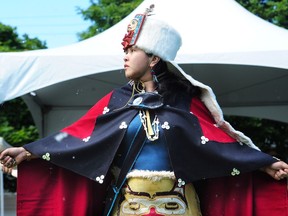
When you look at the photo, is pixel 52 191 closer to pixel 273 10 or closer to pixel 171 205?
pixel 171 205

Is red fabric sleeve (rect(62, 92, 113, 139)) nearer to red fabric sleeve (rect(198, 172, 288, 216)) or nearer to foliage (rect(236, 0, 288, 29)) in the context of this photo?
red fabric sleeve (rect(198, 172, 288, 216))

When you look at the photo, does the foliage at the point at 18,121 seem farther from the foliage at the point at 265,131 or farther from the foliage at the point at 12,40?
the foliage at the point at 265,131

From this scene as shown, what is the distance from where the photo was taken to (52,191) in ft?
9.59

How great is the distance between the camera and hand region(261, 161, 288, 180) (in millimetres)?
2682

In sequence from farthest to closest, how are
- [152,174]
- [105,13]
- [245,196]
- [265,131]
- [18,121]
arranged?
[105,13], [18,121], [265,131], [245,196], [152,174]

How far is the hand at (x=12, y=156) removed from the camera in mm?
2686

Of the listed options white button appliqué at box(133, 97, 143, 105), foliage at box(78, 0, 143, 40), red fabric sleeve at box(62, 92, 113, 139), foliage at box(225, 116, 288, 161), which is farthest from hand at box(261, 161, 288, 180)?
foliage at box(78, 0, 143, 40)

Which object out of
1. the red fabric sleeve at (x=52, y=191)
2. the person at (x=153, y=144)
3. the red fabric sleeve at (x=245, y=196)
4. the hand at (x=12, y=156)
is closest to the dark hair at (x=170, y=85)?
the person at (x=153, y=144)

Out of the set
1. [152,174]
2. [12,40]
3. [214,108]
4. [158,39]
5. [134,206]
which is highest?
[12,40]

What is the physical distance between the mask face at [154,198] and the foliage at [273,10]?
215 inches

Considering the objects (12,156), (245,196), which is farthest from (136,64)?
(245,196)

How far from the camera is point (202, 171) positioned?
8.86 ft

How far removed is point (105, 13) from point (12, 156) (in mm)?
6298

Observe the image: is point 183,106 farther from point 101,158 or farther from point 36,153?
point 36,153
